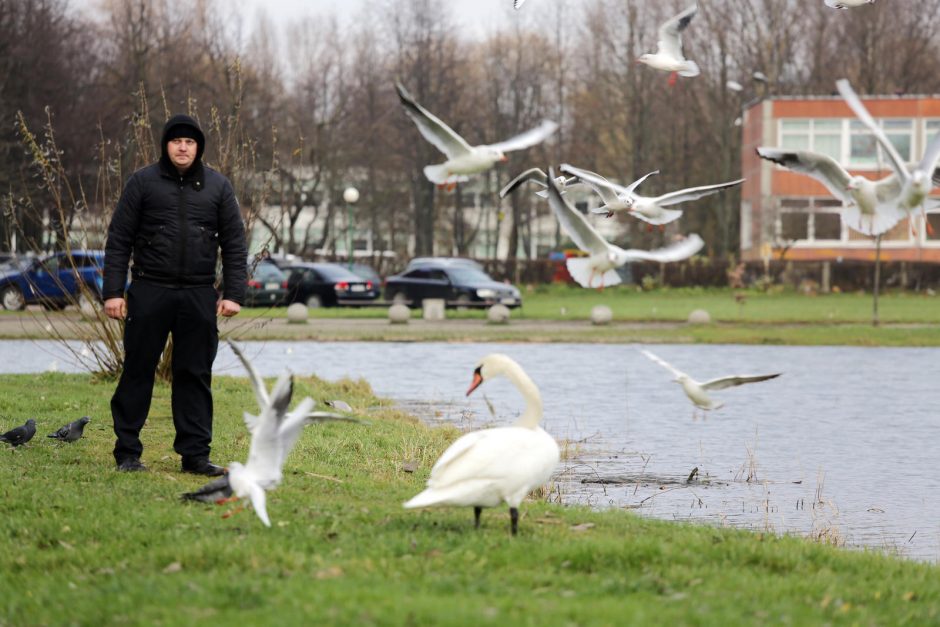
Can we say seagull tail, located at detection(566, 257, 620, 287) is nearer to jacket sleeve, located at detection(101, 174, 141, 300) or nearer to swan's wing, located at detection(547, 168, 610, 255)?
swan's wing, located at detection(547, 168, 610, 255)

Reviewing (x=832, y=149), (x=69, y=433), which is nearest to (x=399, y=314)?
(x=69, y=433)

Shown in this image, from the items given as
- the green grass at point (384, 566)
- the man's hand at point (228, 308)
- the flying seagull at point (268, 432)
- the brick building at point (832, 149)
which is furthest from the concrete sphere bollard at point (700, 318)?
the flying seagull at point (268, 432)

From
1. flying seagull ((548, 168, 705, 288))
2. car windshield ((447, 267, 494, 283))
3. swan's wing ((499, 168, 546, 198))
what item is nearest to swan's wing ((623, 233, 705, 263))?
flying seagull ((548, 168, 705, 288))

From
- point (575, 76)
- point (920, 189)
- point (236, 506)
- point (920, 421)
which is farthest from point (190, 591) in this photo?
point (575, 76)

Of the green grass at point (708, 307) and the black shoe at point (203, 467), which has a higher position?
the black shoe at point (203, 467)

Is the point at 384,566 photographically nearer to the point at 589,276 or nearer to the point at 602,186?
the point at 589,276

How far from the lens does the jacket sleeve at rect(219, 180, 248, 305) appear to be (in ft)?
33.1

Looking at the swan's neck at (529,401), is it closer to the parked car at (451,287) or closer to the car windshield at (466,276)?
the parked car at (451,287)

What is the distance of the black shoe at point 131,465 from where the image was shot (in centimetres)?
1012

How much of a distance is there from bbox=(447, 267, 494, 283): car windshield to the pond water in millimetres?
12899

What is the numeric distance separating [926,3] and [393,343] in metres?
51.6

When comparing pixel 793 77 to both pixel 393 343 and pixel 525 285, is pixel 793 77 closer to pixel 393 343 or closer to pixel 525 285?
pixel 525 285

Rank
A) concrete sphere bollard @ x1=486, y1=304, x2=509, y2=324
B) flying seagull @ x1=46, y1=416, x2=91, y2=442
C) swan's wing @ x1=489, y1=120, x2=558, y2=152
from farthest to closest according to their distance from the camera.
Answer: concrete sphere bollard @ x1=486, y1=304, x2=509, y2=324 < flying seagull @ x1=46, y1=416, x2=91, y2=442 < swan's wing @ x1=489, y1=120, x2=558, y2=152

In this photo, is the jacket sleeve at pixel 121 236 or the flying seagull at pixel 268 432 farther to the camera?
the jacket sleeve at pixel 121 236
